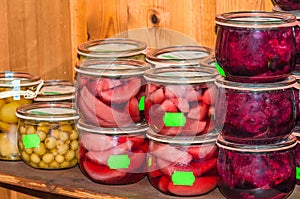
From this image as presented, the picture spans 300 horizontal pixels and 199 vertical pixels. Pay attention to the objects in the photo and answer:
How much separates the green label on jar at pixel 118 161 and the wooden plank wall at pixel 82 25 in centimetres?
37

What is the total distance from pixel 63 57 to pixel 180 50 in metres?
0.47

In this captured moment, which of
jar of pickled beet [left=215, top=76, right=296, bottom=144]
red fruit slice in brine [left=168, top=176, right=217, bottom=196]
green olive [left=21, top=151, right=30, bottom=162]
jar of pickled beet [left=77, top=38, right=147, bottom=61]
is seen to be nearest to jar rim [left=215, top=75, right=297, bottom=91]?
jar of pickled beet [left=215, top=76, right=296, bottom=144]

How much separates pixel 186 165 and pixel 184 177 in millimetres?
27

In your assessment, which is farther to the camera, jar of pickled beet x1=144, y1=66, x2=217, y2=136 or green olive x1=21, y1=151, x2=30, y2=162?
green olive x1=21, y1=151, x2=30, y2=162

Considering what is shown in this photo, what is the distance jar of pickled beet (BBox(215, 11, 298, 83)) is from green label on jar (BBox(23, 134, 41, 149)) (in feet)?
1.88

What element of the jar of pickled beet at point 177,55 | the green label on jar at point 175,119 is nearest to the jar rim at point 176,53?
the jar of pickled beet at point 177,55

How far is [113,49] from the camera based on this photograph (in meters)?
1.84

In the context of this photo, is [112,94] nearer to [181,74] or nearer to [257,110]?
[181,74]

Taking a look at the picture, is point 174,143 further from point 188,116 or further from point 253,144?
point 253,144

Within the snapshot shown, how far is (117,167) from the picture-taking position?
1731mm

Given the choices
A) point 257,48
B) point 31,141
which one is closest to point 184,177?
point 257,48

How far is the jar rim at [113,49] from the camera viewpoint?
1.82 m

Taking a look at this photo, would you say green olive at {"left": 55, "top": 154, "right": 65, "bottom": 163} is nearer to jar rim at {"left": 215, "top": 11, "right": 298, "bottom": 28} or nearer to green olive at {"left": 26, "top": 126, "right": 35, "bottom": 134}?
green olive at {"left": 26, "top": 126, "right": 35, "bottom": 134}

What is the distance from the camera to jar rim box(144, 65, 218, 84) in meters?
1.62
